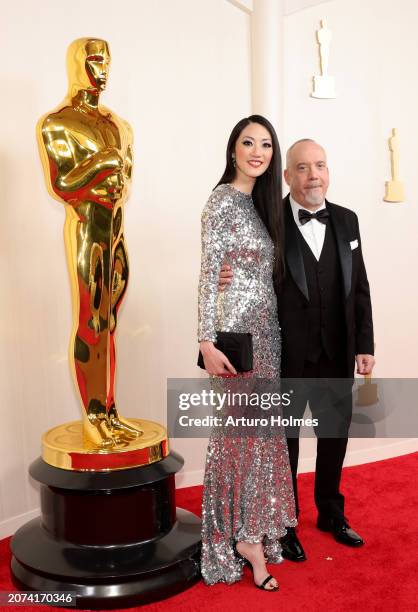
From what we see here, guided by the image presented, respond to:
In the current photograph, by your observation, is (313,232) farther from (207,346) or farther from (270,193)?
(207,346)

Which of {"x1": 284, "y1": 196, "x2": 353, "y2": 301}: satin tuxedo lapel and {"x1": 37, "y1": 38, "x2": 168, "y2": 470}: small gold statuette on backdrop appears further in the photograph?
{"x1": 284, "y1": 196, "x2": 353, "y2": 301}: satin tuxedo lapel

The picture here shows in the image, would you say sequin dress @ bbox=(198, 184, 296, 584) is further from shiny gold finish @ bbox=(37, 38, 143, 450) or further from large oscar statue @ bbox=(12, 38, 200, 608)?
shiny gold finish @ bbox=(37, 38, 143, 450)

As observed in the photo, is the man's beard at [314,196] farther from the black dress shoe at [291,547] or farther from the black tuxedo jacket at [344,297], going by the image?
the black dress shoe at [291,547]

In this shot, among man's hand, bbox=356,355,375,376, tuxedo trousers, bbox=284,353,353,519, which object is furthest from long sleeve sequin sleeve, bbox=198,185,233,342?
man's hand, bbox=356,355,375,376

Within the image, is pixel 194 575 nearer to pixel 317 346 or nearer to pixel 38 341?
pixel 317 346

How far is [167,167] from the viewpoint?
377cm

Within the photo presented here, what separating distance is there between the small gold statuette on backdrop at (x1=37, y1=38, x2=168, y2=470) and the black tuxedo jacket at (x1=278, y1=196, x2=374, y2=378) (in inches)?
25.5

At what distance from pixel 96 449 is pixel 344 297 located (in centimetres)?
122

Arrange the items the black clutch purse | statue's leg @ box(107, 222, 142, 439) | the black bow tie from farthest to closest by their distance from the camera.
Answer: the black bow tie → statue's leg @ box(107, 222, 142, 439) → the black clutch purse

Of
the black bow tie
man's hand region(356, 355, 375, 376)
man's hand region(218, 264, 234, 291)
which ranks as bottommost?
man's hand region(356, 355, 375, 376)

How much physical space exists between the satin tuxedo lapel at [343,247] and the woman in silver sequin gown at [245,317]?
395 millimetres

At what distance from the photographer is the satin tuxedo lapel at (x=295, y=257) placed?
9.23ft

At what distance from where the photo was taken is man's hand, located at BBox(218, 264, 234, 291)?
256 centimetres

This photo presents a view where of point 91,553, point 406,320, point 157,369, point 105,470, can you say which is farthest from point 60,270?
point 406,320
